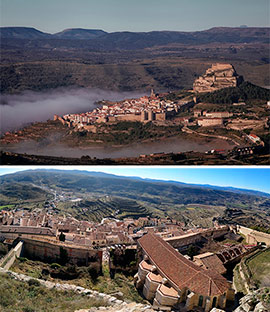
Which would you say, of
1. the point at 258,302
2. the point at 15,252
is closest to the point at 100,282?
the point at 15,252

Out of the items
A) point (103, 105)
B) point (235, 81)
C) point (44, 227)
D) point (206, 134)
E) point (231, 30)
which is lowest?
point (44, 227)

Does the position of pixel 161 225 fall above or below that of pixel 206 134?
below

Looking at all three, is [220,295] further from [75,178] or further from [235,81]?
[75,178]

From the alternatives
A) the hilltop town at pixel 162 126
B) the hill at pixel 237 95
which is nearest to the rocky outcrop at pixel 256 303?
the hilltop town at pixel 162 126

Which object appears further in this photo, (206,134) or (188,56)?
(188,56)

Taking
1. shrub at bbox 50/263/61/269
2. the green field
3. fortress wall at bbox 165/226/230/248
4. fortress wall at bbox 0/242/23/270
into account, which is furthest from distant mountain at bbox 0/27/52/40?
fortress wall at bbox 165/226/230/248

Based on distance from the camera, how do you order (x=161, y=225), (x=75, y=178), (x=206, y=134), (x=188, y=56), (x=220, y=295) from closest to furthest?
(x=220, y=295) → (x=206, y=134) → (x=188, y=56) → (x=75, y=178) → (x=161, y=225)
